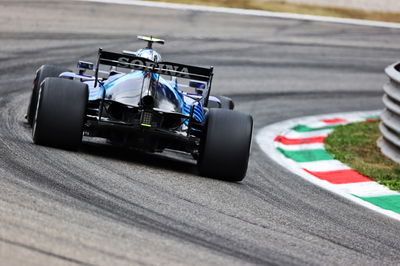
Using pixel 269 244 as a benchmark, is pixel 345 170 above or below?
below

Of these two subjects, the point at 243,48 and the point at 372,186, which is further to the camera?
the point at 243,48

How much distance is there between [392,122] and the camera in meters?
13.2

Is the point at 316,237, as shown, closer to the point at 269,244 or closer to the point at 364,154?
the point at 269,244

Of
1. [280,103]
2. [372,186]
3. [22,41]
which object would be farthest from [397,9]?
[372,186]

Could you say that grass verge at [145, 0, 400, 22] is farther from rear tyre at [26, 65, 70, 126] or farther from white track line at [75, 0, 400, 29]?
rear tyre at [26, 65, 70, 126]

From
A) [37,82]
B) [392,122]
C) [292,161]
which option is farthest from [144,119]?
[392,122]

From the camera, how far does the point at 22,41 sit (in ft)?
59.6

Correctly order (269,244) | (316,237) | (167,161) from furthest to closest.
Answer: (167,161)
(316,237)
(269,244)

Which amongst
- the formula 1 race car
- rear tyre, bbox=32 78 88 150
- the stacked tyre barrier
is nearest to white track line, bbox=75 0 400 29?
the stacked tyre barrier

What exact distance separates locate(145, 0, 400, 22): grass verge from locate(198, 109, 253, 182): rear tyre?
14.9 m

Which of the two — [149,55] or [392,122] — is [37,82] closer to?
[149,55]

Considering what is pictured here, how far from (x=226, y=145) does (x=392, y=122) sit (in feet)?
14.5

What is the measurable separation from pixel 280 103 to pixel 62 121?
861 centimetres

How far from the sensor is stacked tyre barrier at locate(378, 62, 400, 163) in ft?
42.2
